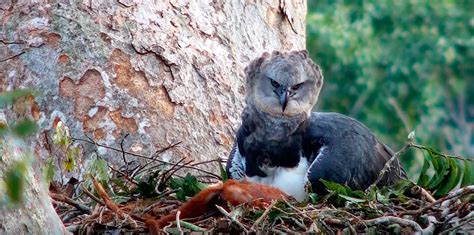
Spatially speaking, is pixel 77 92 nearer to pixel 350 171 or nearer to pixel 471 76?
pixel 350 171

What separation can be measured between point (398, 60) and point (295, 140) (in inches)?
337

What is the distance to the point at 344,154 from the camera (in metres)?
6.29

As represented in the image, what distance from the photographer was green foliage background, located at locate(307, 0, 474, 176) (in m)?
14.6

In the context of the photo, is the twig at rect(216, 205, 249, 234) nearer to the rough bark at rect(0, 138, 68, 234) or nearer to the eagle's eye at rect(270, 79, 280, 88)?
the rough bark at rect(0, 138, 68, 234)

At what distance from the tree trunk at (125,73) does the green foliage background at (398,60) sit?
23.5 ft

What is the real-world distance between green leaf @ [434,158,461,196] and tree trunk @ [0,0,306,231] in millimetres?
1698

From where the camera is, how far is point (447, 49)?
14883mm

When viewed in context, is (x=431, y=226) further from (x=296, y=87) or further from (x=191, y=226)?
(x=296, y=87)

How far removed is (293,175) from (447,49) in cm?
894

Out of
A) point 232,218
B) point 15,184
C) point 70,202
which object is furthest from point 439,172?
point 15,184

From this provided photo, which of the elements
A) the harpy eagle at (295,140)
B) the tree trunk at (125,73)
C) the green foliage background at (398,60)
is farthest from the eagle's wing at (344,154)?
the green foliage background at (398,60)

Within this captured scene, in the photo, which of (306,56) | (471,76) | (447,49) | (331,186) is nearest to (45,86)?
(306,56)

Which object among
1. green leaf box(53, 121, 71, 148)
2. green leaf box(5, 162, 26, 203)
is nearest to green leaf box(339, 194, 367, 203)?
green leaf box(53, 121, 71, 148)

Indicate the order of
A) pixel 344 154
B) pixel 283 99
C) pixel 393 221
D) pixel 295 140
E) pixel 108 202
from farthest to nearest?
pixel 283 99, pixel 295 140, pixel 344 154, pixel 108 202, pixel 393 221
